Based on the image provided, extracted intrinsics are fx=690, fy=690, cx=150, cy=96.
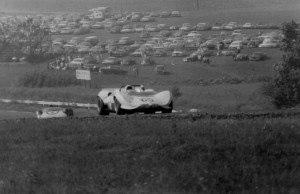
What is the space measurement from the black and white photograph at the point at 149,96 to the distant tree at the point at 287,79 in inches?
3.0

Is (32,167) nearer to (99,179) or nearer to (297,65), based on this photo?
(99,179)

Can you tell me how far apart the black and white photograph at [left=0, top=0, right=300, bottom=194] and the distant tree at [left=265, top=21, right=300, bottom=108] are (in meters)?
0.08

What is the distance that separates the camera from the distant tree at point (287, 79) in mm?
35281

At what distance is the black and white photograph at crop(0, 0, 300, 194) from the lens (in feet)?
29.0

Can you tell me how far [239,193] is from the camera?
25.6ft

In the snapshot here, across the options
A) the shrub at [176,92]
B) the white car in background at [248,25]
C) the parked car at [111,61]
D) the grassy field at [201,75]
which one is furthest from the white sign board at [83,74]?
the white car in background at [248,25]

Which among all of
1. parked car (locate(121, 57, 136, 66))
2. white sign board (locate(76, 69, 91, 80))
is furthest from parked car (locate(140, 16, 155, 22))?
white sign board (locate(76, 69, 91, 80))

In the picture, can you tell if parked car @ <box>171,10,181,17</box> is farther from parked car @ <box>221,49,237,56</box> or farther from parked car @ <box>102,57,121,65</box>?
parked car @ <box>221,49,237,56</box>

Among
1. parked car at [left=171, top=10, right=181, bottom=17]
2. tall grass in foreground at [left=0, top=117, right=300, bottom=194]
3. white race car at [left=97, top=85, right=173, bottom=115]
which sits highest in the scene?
tall grass in foreground at [left=0, top=117, right=300, bottom=194]

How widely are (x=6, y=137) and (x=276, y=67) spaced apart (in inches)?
1037

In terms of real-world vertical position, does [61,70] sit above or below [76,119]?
below

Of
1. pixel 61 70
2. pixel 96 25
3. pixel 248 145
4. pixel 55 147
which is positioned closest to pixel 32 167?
pixel 55 147

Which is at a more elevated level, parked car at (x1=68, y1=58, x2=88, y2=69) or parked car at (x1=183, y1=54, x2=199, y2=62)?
parked car at (x1=183, y1=54, x2=199, y2=62)

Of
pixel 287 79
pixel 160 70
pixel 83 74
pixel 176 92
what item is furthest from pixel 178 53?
pixel 287 79
